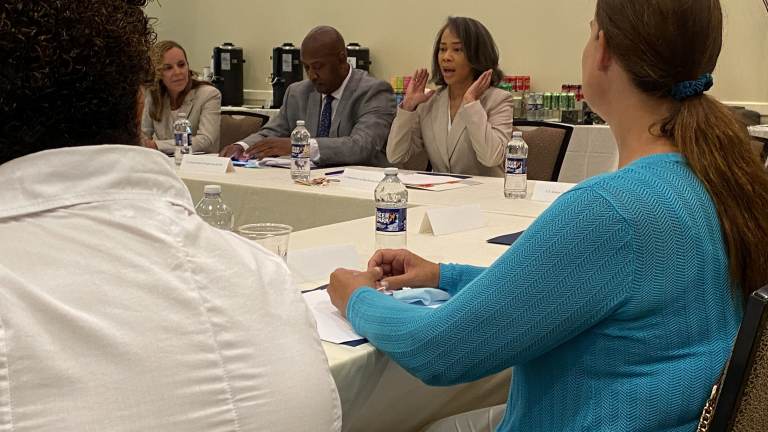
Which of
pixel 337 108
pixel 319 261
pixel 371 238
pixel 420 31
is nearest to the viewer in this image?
pixel 319 261

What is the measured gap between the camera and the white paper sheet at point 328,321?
1369mm

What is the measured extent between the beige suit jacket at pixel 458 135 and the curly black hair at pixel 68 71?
2849 mm

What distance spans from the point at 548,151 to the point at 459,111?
0.41m

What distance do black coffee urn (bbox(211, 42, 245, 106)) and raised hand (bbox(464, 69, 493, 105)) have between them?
14.0 feet

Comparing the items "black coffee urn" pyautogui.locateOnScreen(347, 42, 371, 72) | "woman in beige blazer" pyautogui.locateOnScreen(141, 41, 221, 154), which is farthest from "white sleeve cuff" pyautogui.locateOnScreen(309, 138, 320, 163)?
"black coffee urn" pyautogui.locateOnScreen(347, 42, 371, 72)

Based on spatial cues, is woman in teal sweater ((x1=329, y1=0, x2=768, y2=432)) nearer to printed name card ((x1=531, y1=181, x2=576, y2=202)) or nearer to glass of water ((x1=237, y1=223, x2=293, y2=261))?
glass of water ((x1=237, y1=223, x2=293, y2=261))

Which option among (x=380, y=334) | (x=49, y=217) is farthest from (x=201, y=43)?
(x=49, y=217)

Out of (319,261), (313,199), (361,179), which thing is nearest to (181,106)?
(361,179)

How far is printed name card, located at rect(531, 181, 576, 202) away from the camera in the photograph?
2.83m

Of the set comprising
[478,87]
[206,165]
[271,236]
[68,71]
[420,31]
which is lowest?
[206,165]

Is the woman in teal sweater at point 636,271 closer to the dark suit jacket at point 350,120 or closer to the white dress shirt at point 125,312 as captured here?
the white dress shirt at point 125,312

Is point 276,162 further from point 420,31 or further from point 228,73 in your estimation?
point 228,73

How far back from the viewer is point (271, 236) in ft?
5.28

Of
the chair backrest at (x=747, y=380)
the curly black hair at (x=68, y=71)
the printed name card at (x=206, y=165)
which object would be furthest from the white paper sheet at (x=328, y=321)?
the printed name card at (x=206, y=165)
